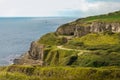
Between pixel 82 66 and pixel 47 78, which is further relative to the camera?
pixel 82 66

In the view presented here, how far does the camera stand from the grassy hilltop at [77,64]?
145 m

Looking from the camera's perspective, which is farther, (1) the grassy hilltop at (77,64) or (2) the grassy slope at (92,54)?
(2) the grassy slope at (92,54)

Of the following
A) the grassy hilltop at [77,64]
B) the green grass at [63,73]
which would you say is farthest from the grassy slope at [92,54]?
the green grass at [63,73]

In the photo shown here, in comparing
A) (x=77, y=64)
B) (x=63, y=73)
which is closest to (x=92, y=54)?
(x=77, y=64)

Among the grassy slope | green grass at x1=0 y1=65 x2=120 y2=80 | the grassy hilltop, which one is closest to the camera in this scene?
green grass at x1=0 y1=65 x2=120 y2=80

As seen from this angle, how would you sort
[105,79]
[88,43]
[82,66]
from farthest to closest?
1. [88,43]
2. [82,66]
3. [105,79]

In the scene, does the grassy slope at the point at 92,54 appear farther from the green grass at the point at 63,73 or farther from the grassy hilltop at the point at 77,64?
the green grass at the point at 63,73

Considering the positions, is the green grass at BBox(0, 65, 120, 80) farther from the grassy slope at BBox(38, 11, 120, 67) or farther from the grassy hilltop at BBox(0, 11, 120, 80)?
the grassy slope at BBox(38, 11, 120, 67)

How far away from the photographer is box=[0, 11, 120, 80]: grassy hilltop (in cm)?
14538

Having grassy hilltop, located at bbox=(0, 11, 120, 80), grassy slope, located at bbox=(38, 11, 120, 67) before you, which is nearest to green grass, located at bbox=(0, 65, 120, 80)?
grassy hilltop, located at bbox=(0, 11, 120, 80)

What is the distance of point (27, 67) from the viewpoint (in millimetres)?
159375

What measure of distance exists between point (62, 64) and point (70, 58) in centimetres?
446

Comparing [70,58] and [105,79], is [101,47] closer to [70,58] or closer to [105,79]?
[70,58]

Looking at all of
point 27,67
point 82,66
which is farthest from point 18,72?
point 82,66
